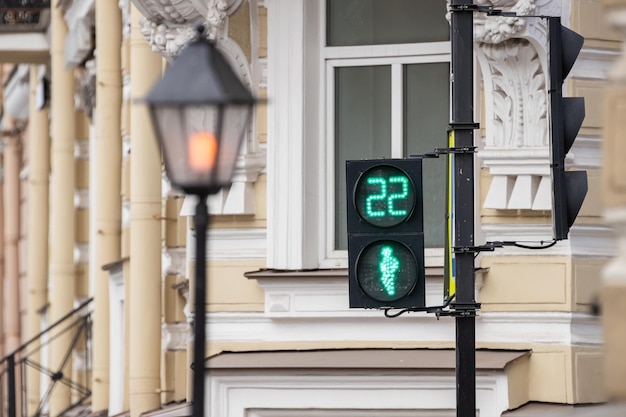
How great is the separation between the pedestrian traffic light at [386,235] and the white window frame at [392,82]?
94.2 inches

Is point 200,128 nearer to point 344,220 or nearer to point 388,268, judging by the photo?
point 388,268

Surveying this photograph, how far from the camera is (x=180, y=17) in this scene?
12.5 metres

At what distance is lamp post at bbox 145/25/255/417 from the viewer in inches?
270

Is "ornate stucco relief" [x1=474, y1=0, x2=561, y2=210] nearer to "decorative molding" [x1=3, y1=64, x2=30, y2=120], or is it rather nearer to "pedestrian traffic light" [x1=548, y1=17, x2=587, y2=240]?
"pedestrian traffic light" [x1=548, y1=17, x2=587, y2=240]

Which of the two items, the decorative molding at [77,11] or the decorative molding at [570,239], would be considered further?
the decorative molding at [77,11]

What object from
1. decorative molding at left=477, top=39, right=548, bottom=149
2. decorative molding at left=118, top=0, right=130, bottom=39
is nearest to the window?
decorative molding at left=477, top=39, right=548, bottom=149

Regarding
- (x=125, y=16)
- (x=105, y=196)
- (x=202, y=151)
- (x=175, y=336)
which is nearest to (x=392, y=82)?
(x=175, y=336)

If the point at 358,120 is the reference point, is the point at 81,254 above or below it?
below

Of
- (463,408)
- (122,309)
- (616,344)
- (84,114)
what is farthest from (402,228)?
(84,114)

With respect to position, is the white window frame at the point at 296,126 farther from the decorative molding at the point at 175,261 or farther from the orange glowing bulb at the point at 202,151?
the orange glowing bulb at the point at 202,151

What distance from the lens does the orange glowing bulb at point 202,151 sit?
6914 mm

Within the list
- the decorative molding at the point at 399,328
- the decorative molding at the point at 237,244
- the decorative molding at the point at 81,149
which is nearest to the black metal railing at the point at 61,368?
the decorative molding at the point at 81,149

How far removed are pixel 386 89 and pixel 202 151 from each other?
18.8 feet

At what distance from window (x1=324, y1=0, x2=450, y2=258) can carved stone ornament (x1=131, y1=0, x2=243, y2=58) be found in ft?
2.39
